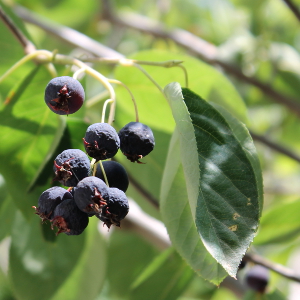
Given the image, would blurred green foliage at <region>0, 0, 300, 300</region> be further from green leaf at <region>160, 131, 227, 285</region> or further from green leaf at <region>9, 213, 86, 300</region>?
green leaf at <region>160, 131, 227, 285</region>

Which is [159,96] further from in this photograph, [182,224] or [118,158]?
[182,224]

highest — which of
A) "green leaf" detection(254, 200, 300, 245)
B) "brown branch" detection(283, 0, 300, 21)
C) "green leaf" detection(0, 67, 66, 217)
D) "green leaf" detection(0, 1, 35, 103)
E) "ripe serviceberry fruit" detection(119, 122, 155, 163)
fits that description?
"brown branch" detection(283, 0, 300, 21)

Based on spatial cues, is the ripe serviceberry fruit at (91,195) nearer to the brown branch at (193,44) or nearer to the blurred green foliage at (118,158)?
the blurred green foliage at (118,158)

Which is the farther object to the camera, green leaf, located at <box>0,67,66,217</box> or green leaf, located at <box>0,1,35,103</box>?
green leaf, located at <box>0,1,35,103</box>

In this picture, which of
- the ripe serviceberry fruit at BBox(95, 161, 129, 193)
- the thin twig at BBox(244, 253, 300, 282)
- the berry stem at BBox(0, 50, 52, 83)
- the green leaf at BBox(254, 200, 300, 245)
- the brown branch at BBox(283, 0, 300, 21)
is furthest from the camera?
the brown branch at BBox(283, 0, 300, 21)

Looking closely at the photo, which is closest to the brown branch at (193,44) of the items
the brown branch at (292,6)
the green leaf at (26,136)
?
the brown branch at (292,6)

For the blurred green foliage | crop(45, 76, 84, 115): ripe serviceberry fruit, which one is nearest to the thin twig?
the blurred green foliage

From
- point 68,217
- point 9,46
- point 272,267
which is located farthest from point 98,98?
point 272,267
